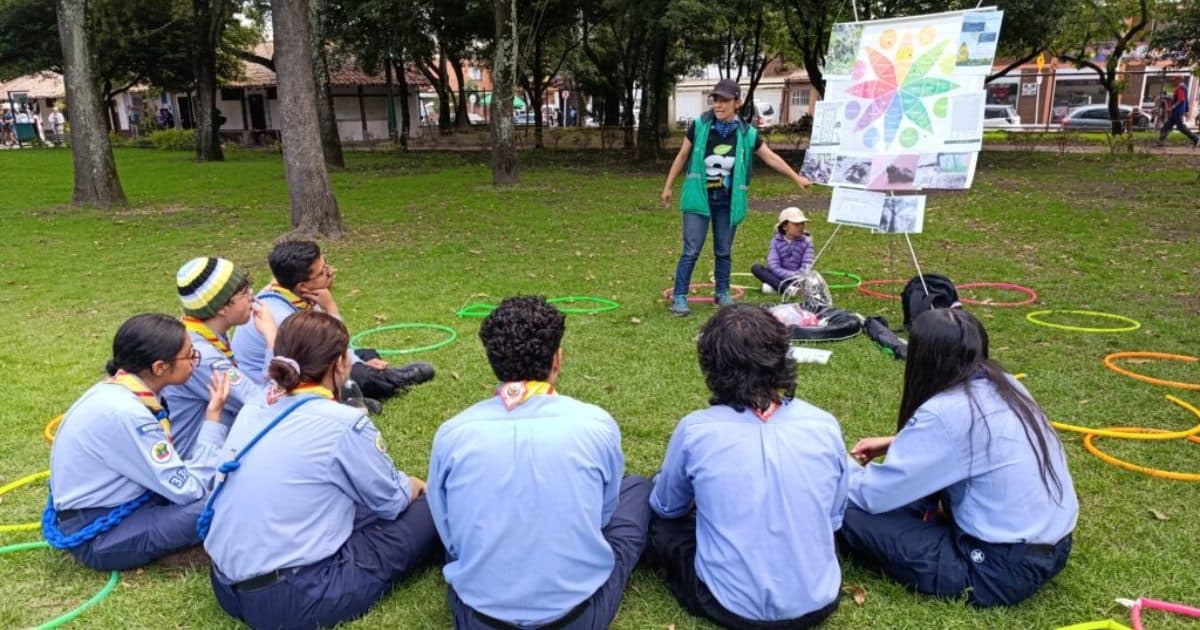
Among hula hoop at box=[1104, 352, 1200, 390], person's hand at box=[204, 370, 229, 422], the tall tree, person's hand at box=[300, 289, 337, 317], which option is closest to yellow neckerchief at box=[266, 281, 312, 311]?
person's hand at box=[300, 289, 337, 317]

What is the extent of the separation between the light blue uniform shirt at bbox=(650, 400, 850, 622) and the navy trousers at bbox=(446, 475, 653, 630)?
31 centimetres

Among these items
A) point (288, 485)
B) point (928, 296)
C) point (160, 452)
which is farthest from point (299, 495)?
point (928, 296)

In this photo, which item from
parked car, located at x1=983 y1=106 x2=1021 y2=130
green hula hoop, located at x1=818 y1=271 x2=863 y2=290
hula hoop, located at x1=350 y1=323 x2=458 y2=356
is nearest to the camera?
hula hoop, located at x1=350 y1=323 x2=458 y2=356

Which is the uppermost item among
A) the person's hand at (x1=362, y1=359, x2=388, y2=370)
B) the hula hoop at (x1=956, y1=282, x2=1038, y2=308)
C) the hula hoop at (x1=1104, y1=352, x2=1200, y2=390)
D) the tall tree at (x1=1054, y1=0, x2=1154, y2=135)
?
the tall tree at (x1=1054, y1=0, x2=1154, y2=135)

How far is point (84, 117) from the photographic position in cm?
1319

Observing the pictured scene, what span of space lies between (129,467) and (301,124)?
8.18 metres

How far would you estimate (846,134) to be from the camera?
6871 millimetres

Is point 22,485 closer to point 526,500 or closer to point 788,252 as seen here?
point 526,500

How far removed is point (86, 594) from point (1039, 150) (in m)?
24.5

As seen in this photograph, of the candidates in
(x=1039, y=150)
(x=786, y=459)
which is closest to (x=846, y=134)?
(x=786, y=459)

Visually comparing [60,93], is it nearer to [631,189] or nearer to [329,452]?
[631,189]

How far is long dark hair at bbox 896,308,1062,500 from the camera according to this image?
2.64 m

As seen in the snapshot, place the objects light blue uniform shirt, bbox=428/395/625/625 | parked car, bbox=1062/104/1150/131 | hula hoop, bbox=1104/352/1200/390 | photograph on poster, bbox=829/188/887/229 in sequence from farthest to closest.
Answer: parked car, bbox=1062/104/1150/131 < photograph on poster, bbox=829/188/887/229 < hula hoop, bbox=1104/352/1200/390 < light blue uniform shirt, bbox=428/395/625/625

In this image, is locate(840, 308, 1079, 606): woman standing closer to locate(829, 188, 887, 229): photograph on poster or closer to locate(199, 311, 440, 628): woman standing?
locate(199, 311, 440, 628): woman standing
